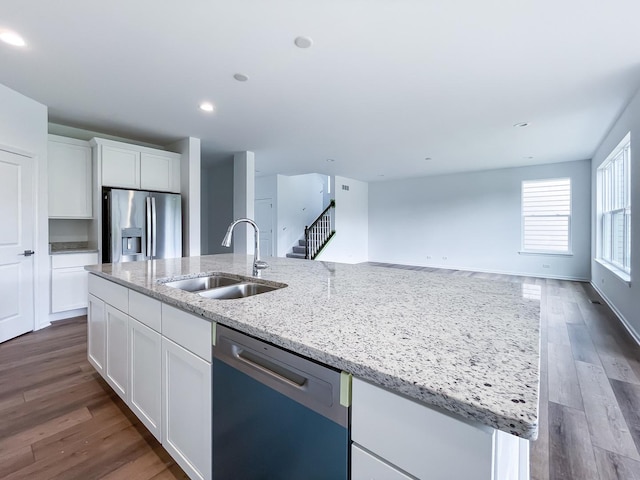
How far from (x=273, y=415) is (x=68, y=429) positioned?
1667 mm

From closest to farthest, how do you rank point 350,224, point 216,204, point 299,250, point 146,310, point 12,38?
point 146,310
point 12,38
point 216,204
point 299,250
point 350,224

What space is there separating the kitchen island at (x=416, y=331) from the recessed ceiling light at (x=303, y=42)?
1.78 meters

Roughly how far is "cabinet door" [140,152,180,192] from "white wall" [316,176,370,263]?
13.2 ft

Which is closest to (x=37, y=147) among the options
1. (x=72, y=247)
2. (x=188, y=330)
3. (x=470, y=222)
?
(x=72, y=247)

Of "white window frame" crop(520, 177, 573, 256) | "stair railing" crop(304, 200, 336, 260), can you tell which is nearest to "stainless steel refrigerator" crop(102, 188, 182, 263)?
"stair railing" crop(304, 200, 336, 260)

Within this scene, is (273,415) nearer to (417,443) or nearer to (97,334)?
(417,443)

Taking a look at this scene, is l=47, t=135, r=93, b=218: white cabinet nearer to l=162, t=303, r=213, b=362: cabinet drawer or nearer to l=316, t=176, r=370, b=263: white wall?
l=162, t=303, r=213, b=362: cabinet drawer

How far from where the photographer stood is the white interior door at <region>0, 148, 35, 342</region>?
294cm

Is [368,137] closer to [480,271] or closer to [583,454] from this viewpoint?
[583,454]

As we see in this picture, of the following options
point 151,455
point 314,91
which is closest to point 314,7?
point 314,91

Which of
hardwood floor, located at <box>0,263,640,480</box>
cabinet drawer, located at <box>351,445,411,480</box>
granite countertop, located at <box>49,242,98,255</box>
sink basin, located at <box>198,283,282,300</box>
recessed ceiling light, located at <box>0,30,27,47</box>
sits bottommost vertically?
hardwood floor, located at <box>0,263,640,480</box>

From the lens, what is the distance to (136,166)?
4.15 metres

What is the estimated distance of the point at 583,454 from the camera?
157 centimetres

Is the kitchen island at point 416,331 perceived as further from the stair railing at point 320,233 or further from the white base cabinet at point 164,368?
the stair railing at point 320,233
